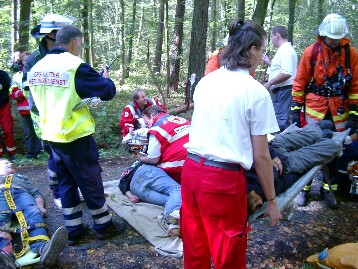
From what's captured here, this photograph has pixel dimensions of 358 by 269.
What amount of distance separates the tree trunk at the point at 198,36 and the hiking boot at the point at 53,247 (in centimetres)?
552

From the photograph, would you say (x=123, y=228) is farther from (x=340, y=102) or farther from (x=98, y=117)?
(x=98, y=117)

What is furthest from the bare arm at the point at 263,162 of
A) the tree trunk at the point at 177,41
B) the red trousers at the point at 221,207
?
the tree trunk at the point at 177,41

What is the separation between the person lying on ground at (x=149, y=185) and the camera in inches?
149

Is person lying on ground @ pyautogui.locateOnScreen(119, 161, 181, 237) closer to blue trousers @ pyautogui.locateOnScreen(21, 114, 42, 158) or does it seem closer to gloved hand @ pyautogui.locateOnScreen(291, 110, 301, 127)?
gloved hand @ pyautogui.locateOnScreen(291, 110, 301, 127)

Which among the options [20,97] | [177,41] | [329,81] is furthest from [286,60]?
[177,41]

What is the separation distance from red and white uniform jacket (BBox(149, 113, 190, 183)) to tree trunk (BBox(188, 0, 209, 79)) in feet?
13.1

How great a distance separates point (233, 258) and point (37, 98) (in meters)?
2.24

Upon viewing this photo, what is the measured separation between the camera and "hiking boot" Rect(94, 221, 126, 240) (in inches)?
136

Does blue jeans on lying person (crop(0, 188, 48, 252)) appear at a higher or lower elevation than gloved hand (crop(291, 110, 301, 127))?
lower

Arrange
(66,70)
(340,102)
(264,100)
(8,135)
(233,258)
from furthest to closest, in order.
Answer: (8,135) < (340,102) < (66,70) < (233,258) < (264,100)

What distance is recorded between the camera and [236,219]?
6.63ft

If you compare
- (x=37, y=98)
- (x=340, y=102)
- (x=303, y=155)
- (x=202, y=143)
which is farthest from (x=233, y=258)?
(x=340, y=102)

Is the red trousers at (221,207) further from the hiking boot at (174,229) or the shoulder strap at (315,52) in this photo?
the shoulder strap at (315,52)

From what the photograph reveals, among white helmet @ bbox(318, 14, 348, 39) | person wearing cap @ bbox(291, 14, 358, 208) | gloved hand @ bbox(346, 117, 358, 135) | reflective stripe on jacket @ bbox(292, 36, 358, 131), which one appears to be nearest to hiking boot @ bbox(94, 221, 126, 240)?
person wearing cap @ bbox(291, 14, 358, 208)
